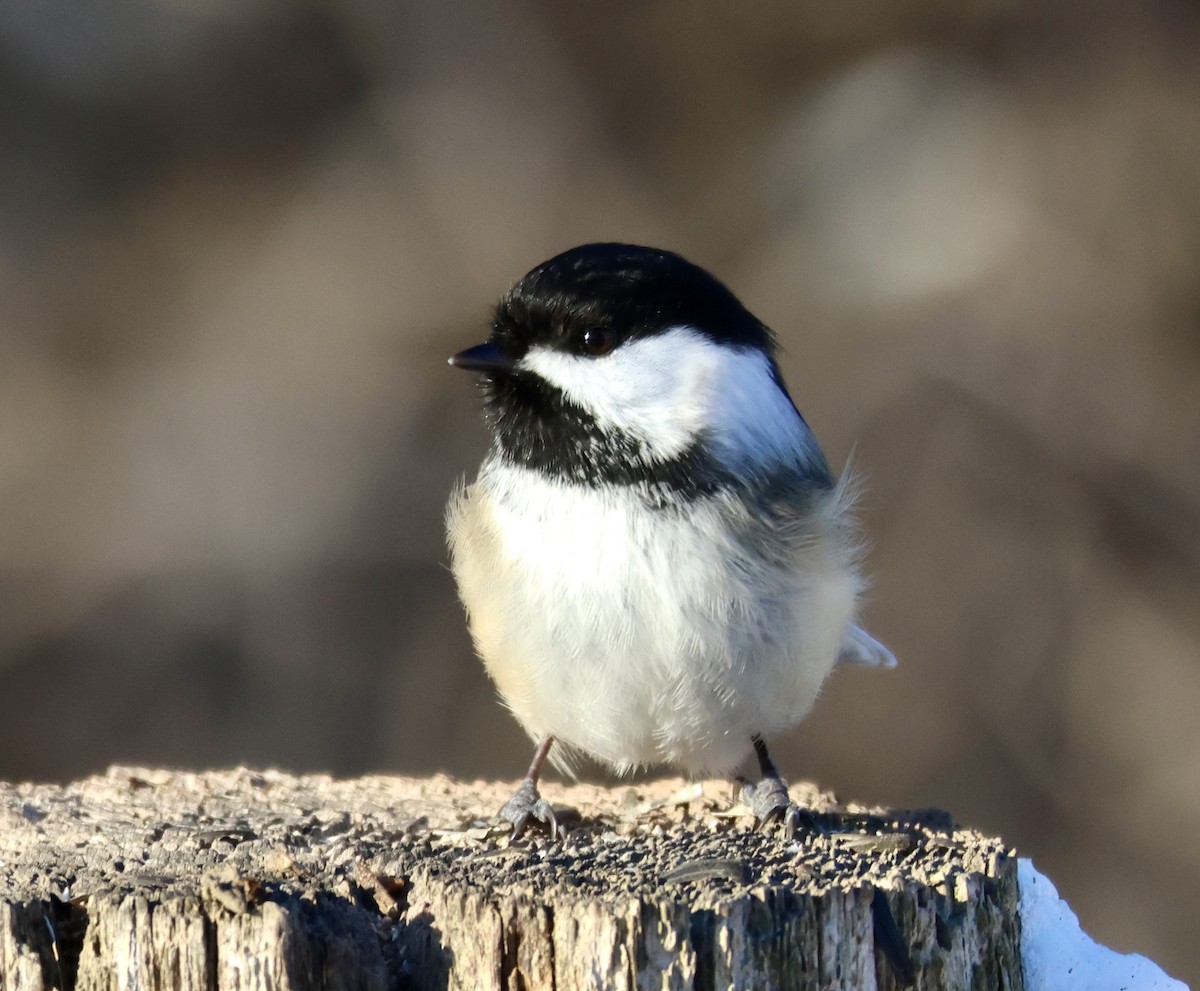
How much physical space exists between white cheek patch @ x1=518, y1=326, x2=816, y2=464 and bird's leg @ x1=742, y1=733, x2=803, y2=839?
18.9 inches

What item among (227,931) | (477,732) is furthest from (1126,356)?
(227,931)

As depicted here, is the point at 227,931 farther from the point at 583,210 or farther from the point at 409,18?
the point at 409,18

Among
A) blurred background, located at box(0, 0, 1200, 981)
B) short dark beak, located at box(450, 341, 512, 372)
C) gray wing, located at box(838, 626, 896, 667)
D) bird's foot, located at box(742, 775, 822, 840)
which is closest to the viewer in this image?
bird's foot, located at box(742, 775, 822, 840)

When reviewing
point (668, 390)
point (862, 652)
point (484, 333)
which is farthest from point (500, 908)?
point (484, 333)

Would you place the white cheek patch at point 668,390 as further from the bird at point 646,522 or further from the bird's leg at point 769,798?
the bird's leg at point 769,798

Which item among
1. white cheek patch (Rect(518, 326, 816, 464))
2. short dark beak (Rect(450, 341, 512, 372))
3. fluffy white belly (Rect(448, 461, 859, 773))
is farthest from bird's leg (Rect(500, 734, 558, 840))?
short dark beak (Rect(450, 341, 512, 372))

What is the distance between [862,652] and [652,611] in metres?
0.76

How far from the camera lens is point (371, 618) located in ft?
15.7

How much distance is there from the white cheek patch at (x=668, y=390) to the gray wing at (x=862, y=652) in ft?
1.89

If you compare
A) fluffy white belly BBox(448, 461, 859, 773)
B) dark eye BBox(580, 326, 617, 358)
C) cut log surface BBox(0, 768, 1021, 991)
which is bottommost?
cut log surface BBox(0, 768, 1021, 991)

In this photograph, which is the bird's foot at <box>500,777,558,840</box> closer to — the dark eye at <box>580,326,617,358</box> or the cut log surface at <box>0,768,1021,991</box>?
the cut log surface at <box>0,768,1021,991</box>

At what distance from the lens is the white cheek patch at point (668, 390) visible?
2.10 meters

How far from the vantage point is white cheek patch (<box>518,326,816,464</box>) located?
→ 6.88 feet

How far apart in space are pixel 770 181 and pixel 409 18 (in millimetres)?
1401
